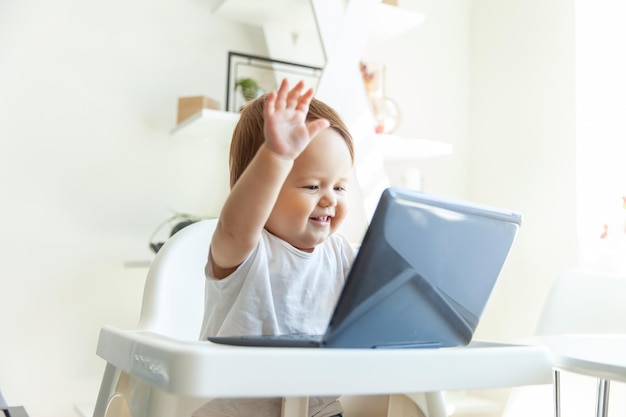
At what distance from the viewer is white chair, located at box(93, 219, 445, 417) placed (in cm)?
67

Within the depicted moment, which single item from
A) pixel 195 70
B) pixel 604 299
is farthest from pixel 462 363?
pixel 195 70

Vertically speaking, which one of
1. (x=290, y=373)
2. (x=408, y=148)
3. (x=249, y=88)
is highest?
(x=249, y=88)

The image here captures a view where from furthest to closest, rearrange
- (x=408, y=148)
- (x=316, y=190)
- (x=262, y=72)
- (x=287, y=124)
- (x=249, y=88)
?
(x=408, y=148)
(x=262, y=72)
(x=249, y=88)
(x=316, y=190)
(x=287, y=124)

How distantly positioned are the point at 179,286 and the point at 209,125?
1014mm

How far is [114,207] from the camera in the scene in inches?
81.0

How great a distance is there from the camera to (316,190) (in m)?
0.86

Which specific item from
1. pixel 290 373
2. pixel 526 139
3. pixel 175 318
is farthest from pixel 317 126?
pixel 526 139

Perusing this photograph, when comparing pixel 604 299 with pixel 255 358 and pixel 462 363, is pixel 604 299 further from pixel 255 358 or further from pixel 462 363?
pixel 255 358

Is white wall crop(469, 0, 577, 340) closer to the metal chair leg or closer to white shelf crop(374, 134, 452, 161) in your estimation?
white shelf crop(374, 134, 452, 161)

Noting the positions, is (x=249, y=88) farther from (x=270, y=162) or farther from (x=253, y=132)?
(x=270, y=162)

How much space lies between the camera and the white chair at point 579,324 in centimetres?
148

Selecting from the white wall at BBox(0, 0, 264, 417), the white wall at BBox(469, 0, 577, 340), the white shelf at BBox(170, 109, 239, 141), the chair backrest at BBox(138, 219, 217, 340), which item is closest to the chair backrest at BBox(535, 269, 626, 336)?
the white wall at BBox(469, 0, 577, 340)

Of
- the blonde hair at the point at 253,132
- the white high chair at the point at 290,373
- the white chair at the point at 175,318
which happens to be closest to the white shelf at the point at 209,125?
the white chair at the point at 175,318

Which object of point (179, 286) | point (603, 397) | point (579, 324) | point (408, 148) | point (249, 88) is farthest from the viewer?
point (408, 148)
